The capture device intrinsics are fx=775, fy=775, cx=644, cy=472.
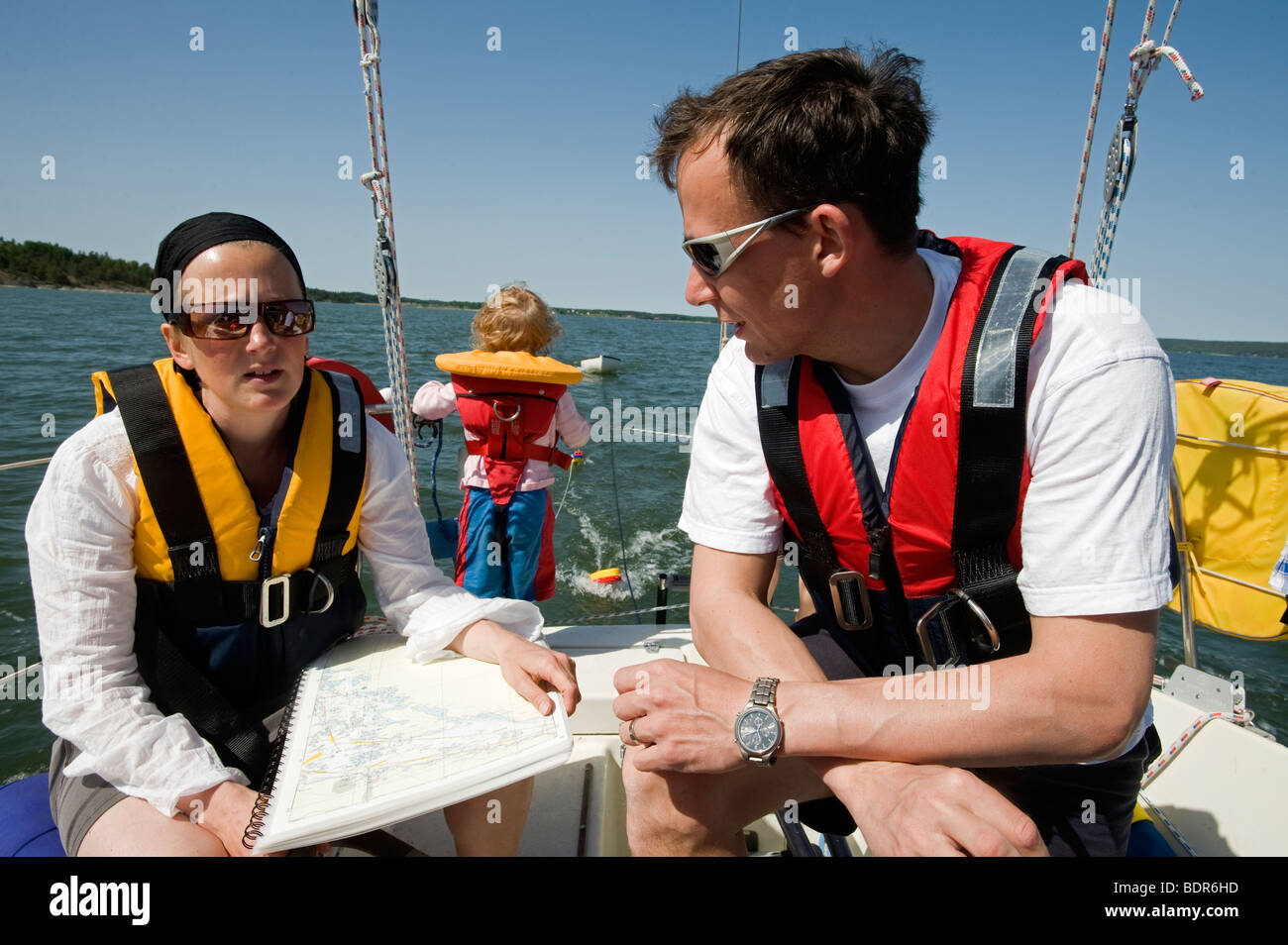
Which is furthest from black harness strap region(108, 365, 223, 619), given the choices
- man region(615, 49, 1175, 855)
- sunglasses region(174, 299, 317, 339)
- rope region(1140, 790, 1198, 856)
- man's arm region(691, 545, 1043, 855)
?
rope region(1140, 790, 1198, 856)

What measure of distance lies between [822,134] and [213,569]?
1474 millimetres

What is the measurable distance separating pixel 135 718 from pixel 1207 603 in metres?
2.93

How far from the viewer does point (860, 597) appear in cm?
159

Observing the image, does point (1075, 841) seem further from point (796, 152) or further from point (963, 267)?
point (796, 152)

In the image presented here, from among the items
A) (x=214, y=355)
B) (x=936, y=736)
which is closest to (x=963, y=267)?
(x=936, y=736)

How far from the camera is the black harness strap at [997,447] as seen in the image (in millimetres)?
1330

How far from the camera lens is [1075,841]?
1.40 m

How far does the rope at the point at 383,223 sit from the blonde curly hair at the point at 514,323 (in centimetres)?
114

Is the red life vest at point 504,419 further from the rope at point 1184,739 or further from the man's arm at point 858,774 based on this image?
the rope at point 1184,739

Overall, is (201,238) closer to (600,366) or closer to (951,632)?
(951,632)

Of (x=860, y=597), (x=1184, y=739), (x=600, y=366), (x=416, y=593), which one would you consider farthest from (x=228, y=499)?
(x=600, y=366)

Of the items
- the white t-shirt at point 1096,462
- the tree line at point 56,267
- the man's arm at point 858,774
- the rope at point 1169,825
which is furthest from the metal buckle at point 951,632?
the tree line at point 56,267

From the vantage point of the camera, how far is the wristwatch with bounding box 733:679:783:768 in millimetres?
1239

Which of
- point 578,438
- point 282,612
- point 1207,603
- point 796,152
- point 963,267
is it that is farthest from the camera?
point 578,438
